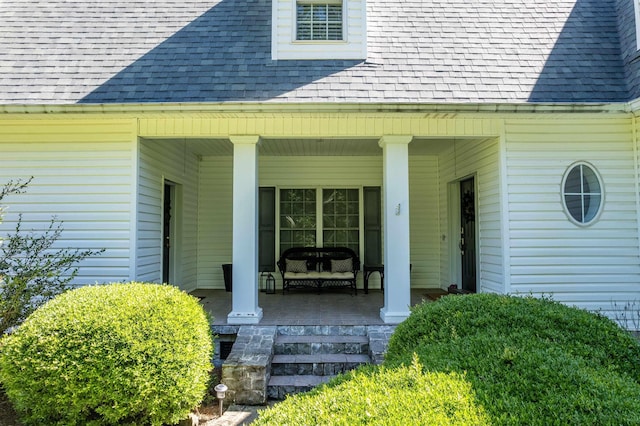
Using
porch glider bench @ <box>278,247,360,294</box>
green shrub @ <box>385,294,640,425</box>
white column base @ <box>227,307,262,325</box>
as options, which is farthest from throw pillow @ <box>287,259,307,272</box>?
green shrub @ <box>385,294,640,425</box>

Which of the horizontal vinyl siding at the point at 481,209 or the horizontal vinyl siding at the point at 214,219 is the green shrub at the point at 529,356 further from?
the horizontal vinyl siding at the point at 214,219

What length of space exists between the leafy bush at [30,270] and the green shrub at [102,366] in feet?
2.76

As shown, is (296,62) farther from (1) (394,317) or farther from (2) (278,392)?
(2) (278,392)

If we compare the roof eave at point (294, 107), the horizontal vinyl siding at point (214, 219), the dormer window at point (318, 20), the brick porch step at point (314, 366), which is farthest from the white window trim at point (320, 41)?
the brick porch step at point (314, 366)

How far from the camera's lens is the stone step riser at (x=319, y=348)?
4.70 m

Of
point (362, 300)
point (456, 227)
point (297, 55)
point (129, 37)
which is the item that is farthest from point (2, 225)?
point (456, 227)

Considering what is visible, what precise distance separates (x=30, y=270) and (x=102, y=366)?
7.09ft

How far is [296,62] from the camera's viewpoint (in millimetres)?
5559

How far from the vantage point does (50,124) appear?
17.4 ft

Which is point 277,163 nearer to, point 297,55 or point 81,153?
point 297,55

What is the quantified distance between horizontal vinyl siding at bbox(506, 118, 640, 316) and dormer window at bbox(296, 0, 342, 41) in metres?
2.98

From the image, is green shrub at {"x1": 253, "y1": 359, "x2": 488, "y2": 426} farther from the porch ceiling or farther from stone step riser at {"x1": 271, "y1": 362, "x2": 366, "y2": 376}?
the porch ceiling

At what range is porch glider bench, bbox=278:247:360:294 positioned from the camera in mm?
Answer: 7352

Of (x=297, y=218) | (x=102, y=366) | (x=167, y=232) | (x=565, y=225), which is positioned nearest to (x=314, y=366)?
(x=102, y=366)
